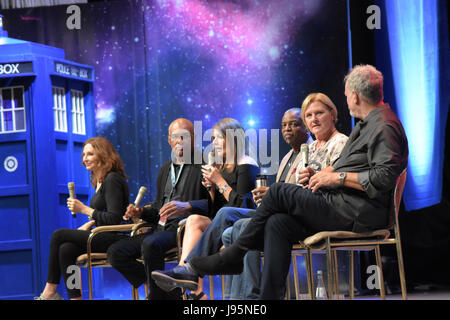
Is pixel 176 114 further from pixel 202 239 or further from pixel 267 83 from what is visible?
pixel 202 239

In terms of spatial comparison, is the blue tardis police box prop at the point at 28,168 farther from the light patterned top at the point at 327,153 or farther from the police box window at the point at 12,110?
the light patterned top at the point at 327,153

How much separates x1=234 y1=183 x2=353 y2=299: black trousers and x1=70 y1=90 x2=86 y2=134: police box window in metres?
2.96

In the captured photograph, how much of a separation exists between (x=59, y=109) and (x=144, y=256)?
2057 mm

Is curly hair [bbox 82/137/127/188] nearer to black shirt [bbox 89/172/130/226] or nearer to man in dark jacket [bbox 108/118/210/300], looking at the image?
black shirt [bbox 89/172/130/226]

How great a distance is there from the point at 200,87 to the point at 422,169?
2096 millimetres

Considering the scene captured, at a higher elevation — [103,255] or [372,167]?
[372,167]

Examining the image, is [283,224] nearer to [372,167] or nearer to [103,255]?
[372,167]

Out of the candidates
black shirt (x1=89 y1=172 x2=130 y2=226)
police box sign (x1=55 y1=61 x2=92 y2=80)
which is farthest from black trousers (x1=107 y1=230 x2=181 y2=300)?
police box sign (x1=55 y1=61 x2=92 y2=80)

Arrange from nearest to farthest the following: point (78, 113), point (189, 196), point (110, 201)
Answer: point (189, 196) < point (110, 201) < point (78, 113)

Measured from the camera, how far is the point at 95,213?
459 centimetres

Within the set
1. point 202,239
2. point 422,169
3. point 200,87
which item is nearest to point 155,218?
point 202,239

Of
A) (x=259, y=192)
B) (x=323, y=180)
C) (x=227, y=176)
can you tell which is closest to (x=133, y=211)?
(x=227, y=176)

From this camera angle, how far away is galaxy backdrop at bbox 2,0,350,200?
5.68 metres

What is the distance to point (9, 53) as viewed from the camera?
18.0 feet
